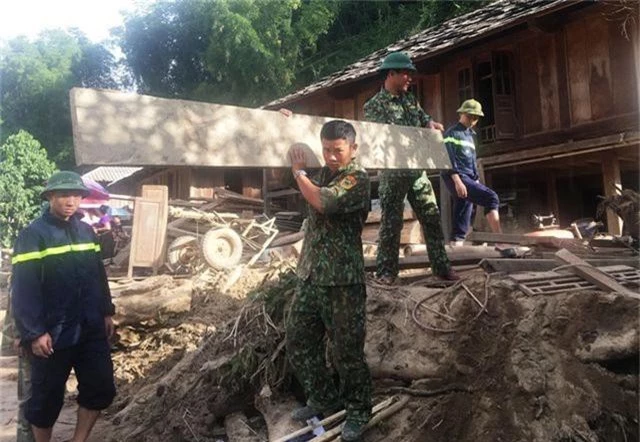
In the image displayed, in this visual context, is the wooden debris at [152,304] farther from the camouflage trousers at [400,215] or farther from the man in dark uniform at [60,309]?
the camouflage trousers at [400,215]

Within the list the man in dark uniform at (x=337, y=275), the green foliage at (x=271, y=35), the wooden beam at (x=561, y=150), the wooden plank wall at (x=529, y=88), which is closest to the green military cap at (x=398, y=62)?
the man in dark uniform at (x=337, y=275)

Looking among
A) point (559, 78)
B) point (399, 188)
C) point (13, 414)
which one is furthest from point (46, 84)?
point (399, 188)

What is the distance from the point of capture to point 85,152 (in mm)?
2250

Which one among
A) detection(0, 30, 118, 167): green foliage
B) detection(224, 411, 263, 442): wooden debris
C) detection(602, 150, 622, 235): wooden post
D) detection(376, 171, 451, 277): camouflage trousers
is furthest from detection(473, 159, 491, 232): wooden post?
detection(0, 30, 118, 167): green foliage

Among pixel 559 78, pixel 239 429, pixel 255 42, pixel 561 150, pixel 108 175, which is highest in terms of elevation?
pixel 255 42

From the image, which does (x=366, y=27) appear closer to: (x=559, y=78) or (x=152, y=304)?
(x=559, y=78)

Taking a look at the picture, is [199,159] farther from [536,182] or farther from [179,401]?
[536,182]

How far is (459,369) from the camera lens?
3268 millimetres

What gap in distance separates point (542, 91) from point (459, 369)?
8.60 meters

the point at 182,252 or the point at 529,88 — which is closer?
the point at 529,88

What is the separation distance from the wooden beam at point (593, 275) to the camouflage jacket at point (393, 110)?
1.63 m

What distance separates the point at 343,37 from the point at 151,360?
2186cm

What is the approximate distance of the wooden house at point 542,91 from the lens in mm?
8781

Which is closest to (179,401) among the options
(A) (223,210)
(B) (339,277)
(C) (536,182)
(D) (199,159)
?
(B) (339,277)
